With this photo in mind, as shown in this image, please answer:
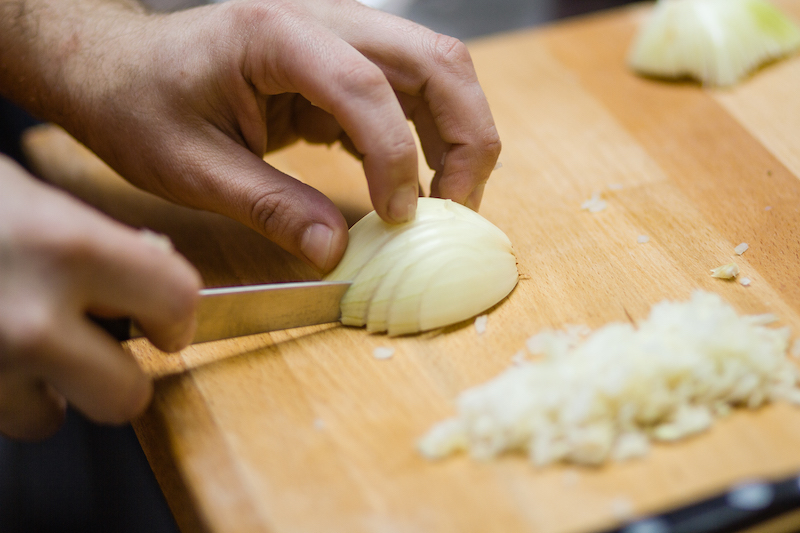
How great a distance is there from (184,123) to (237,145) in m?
0.10

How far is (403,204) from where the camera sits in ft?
3.26

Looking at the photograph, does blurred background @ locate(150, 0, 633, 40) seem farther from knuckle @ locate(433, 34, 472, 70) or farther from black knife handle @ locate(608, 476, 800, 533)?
black knife handle @ locate(608, 476, 800, 533)

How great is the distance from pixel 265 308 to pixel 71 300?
0.30m

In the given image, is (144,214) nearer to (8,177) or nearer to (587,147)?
(8,177)

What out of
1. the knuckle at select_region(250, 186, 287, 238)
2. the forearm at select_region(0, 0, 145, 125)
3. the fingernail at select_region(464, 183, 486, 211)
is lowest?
the fingernail at select_region(464, 183, 486, 211)

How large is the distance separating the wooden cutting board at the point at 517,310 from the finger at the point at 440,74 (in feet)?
0.64

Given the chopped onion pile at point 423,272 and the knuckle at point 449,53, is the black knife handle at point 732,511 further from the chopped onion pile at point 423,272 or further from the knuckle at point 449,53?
the knuckle at point 449,53

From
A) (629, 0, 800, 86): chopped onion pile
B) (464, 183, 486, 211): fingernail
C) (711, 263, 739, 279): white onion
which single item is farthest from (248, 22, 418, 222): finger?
(629, 0, 800, 86): chopped onion pile

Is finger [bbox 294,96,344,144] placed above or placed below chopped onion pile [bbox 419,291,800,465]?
above

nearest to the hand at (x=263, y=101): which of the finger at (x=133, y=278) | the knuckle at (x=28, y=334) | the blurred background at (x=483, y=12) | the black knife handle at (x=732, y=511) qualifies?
the finger at (x=133, y=278)

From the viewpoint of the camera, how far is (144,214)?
1368 mm

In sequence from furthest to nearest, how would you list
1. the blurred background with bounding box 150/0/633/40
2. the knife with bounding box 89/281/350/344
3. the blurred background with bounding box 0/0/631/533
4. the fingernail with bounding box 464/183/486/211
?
the blurred background with bounding box 150/0/633/40
the blurred background with bounding box 0/0/631/533
the fingernail with bounding box 464/183/486/211
the knife with bounding box 89/281/350/344

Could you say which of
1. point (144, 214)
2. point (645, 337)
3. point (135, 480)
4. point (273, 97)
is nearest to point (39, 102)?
point (144, 214)

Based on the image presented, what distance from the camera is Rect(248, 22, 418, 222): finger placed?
961mm
